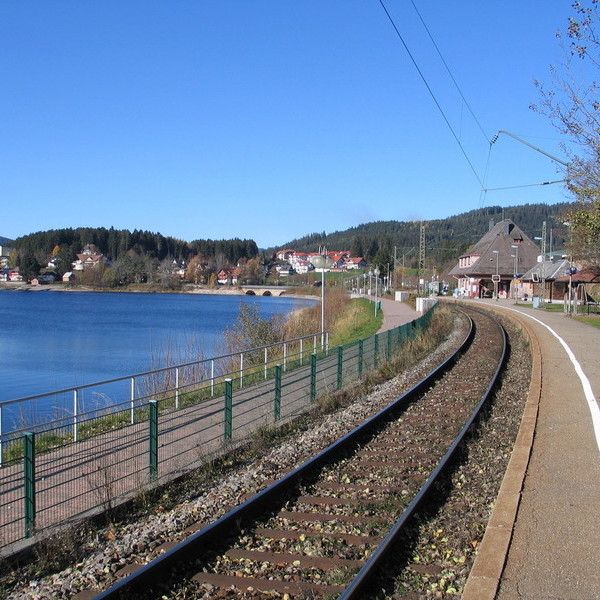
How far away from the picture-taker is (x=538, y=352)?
77.3 feet

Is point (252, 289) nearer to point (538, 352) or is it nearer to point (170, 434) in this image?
point (538, 352)

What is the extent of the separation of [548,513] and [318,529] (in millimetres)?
2362

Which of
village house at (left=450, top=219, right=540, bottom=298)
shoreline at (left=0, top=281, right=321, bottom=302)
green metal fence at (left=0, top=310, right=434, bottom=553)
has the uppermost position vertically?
village house at (left=450, top=219, right=540, bottom=298)

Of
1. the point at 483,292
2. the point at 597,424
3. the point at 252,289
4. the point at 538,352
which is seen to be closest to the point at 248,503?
the point at 597,424

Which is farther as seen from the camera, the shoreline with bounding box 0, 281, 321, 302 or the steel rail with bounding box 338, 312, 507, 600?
the shoreline with bounding box 0, 281, 321, 302

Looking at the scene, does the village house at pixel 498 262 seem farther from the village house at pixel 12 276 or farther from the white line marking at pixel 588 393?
the village house at pixel 12 276

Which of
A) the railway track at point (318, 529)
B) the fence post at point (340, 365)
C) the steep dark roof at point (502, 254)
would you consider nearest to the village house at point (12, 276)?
the steep dark roof at point (502, 254)

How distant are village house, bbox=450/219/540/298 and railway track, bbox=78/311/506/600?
278 feet

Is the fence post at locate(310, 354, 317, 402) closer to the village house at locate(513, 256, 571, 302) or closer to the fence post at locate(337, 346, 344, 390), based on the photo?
the fence post at locate(337, 346, 344, 390)

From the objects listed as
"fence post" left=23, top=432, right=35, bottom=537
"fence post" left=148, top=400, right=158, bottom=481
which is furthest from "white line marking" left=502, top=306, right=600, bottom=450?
"fence post" left=23, top=432, right=35, bottom=537

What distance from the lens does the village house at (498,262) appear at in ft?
314

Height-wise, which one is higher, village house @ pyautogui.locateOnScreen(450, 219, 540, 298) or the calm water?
village house @ pyautogui.locateOnScreen(450, 219, 540, 298)

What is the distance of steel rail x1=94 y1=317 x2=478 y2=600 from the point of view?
5.71 m

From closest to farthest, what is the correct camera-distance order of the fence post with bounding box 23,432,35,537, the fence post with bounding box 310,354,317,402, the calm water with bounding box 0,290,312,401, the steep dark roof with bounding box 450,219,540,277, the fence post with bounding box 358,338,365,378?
the fence post with bounding box 23,432,35,537, the fence post with bounding box 310,354,317,402, the fence post with bounding box 358,338,365,378, the calm water with bounding box 0,290,312,401, the steep dark roof with bounding box 450,219,540,277
